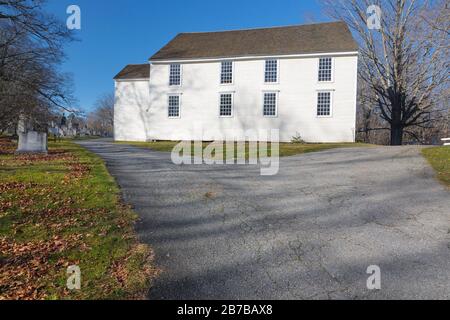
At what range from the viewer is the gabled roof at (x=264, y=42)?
24609 mm

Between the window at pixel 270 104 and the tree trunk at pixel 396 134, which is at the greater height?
the window at pixel 270 104

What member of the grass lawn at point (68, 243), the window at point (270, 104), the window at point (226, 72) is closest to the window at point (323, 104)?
the window at point (270, 104)

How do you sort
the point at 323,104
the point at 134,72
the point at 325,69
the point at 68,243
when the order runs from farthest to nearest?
the point at 134,72
the point at 323,104
the point at 325,69
the point at 68,243

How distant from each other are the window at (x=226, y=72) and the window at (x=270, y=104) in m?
3.79

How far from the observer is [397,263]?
3.70m

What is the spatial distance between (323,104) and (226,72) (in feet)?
30.7

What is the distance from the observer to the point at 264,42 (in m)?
27.2

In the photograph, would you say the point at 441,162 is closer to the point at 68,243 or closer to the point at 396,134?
the point at 68,243

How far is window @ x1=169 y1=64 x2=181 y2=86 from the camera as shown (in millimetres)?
27766
